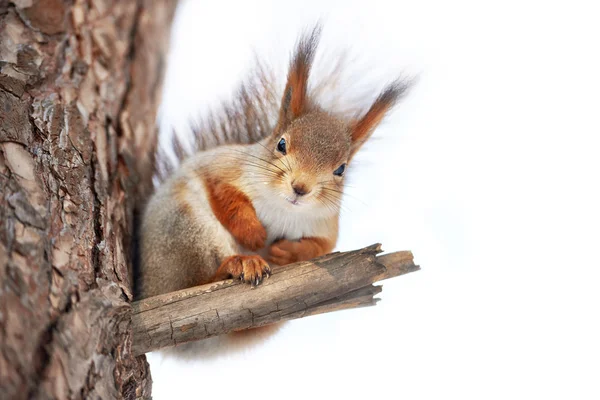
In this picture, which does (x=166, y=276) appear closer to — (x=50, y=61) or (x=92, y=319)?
(x=92, y=319)

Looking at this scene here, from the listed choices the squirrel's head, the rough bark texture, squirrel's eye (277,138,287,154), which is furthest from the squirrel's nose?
the rough bark texture

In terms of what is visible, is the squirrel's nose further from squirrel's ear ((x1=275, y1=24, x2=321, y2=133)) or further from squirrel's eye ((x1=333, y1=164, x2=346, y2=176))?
squirrel's ear ((x1=275, y1=24, x2=321, y2=133))

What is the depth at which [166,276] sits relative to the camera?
5.38ft

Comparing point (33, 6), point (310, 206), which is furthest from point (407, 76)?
point (33, 6)

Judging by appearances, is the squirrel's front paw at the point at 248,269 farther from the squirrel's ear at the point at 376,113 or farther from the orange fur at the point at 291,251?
the squirrel's ear at the point at 376,113

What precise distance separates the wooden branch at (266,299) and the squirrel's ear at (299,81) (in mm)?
515

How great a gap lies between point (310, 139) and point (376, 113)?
248 millimetres

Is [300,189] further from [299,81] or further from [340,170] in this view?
[299,81]

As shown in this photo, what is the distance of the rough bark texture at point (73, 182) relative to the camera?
1007mm

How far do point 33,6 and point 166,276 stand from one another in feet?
2.71

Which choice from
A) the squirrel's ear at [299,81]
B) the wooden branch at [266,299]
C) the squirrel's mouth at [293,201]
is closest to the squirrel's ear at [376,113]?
the squirrel's ear at [299,81]

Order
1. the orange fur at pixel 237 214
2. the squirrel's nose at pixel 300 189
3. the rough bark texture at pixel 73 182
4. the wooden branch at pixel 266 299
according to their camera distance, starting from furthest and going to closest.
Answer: the orange fur at pixel 237 214 → the squirrel's nose at pixel 300 189 → the wooden branch at pixel 266 299 → the rough bark texture at pixel 73 182

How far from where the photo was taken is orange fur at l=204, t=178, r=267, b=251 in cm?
169

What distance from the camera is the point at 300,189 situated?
156cm
